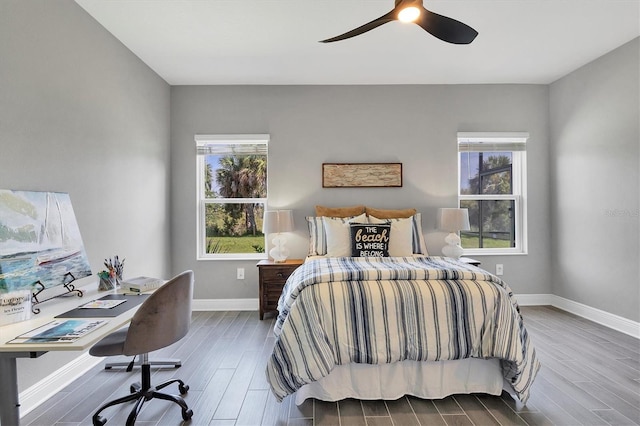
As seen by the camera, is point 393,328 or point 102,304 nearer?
point 102,304

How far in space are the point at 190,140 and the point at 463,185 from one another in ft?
11.3

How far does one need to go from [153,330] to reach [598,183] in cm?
423

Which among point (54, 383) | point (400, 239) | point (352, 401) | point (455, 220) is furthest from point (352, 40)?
point (54, 383)

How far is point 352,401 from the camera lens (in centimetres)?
205

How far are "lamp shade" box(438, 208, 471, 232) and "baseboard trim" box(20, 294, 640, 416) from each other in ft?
4.28

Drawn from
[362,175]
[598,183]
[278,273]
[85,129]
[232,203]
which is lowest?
[278,273]

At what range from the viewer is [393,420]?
6.14 feet

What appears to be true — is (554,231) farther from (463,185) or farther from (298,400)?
(298,400)

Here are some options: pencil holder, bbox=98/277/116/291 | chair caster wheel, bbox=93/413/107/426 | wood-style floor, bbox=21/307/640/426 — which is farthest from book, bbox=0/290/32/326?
wood-style floor, bbox=21/307/640/426

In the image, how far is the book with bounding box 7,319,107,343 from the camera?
4.35 ft

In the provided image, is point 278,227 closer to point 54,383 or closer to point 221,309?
point 221,309

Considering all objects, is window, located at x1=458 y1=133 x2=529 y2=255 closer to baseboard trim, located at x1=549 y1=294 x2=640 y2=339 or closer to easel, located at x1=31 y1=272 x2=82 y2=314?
baseboard trim, located at x1=549 y1=294 x2=640 y2=339

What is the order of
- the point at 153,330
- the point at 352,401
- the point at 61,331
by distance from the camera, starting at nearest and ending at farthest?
1. the point at 61,331
2. the point at 153,330
3. the point at 352,401

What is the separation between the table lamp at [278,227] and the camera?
3580 mm
